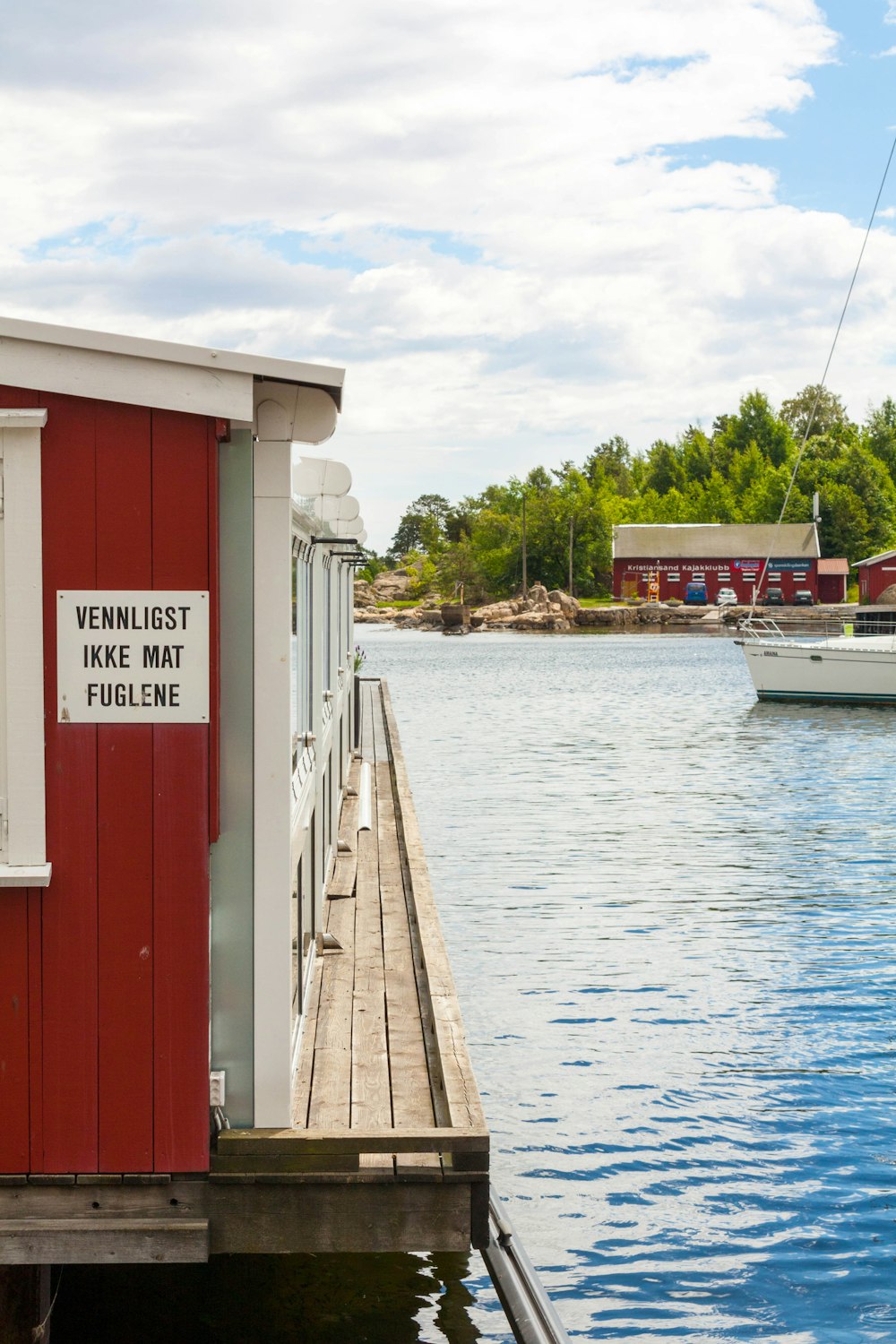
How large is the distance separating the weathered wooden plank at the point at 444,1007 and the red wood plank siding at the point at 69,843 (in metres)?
1.24

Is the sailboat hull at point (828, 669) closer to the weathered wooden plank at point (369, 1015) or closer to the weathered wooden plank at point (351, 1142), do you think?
the weathered wooden plank at point (369, 1015)

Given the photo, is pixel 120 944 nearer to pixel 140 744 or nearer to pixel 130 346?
pixel 140 744

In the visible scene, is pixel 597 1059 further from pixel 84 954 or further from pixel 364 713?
pixel 364 713

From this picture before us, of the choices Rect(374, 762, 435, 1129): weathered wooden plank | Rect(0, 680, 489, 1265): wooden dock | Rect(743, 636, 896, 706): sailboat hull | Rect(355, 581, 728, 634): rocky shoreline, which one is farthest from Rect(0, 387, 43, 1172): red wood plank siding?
Rect(355, 581, 728, 634): rocky shoreline

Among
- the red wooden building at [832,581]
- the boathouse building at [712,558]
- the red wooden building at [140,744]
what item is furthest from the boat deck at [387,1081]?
the red wooden building at [832,581]

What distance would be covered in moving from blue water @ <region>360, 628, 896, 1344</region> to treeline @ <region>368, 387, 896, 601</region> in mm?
86098

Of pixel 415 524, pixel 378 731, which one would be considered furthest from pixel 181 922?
pixel 415 524

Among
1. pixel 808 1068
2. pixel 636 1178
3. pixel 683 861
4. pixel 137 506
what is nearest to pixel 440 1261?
pixel 636 1178

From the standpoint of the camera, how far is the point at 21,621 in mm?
4227

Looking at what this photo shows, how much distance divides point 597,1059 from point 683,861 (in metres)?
7.28

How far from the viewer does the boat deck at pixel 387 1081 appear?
4.41 m

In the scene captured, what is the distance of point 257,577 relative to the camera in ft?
14.3

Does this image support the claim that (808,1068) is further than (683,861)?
No

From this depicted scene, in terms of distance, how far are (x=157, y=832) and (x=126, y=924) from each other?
0.30 m
